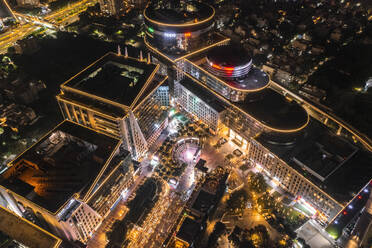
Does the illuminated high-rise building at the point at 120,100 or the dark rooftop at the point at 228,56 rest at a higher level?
the dark rooftop at the point at 228,56

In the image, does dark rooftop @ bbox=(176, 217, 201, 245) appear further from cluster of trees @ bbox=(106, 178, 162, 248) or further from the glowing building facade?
the glowing building facade

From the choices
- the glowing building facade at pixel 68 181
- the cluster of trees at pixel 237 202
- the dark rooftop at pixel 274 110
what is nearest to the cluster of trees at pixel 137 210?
the glowing building facade at pixel 68 181

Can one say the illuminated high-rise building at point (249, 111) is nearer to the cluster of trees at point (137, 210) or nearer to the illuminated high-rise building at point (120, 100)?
the illuminated high-rise building at point (120, 100)

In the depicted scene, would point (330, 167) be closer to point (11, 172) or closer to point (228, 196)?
point (228, 196)

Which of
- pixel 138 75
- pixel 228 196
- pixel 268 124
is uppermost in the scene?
pixel 138 75

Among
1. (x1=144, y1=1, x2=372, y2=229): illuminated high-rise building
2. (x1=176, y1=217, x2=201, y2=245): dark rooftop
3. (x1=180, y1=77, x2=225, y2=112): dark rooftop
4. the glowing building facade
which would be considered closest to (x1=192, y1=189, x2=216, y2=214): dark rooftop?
(x1=176, y1=217, x2=201, y2=245): dark rooftop

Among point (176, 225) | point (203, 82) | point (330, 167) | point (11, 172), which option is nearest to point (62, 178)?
point (11, 172)
